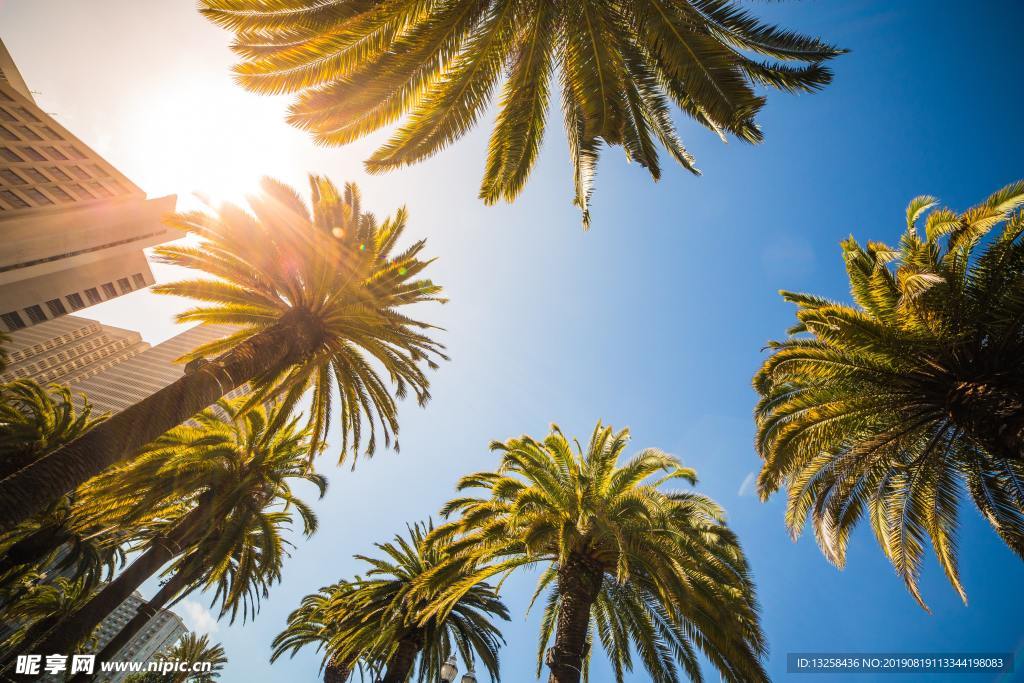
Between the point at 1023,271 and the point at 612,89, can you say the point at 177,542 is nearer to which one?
the point at 612,89

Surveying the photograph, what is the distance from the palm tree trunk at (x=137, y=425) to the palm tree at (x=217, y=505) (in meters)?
3.21

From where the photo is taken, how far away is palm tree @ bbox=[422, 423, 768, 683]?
7.69 metres

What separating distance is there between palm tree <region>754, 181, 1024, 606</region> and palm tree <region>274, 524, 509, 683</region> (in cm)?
1016

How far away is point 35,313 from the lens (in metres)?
46.1

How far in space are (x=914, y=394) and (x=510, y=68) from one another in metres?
8.89

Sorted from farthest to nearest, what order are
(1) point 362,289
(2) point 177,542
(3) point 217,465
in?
1. (3) point 217,465
2. (2) point 177,542
3. (1) point 362,289

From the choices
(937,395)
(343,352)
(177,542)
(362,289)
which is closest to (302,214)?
(362,289)

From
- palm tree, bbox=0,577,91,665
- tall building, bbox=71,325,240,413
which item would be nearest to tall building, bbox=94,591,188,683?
tall building, bbox=71,325,240,413

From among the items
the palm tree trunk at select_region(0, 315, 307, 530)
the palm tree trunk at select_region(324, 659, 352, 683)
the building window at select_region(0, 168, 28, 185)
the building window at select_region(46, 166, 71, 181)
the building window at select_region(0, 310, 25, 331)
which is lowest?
the palm tree trunk at select_region(324, 659, 352, 683)

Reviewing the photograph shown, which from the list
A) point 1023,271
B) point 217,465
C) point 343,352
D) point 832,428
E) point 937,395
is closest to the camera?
point 1023,271

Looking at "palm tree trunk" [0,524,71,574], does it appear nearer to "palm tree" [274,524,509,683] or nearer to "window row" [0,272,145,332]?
"palm tree" [274,524,509,683]

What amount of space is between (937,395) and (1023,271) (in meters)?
2.27

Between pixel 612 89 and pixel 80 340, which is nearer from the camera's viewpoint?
pixel 612 89

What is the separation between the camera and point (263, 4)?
16.4 feet
